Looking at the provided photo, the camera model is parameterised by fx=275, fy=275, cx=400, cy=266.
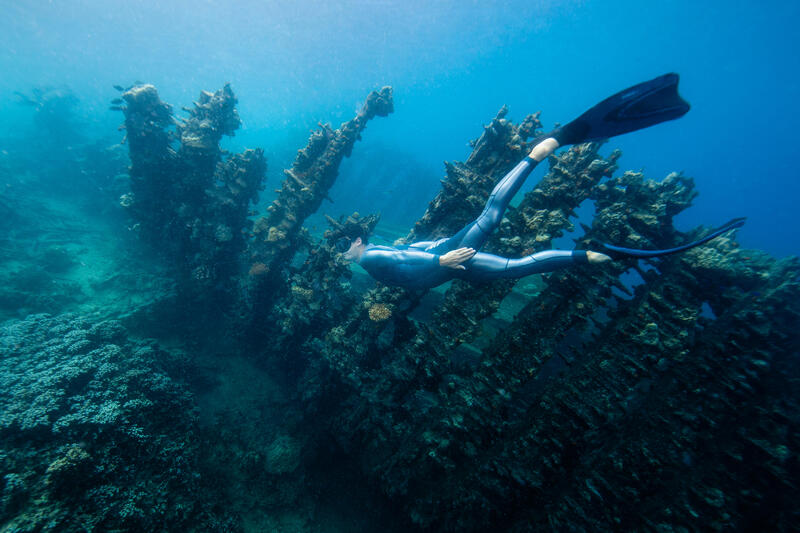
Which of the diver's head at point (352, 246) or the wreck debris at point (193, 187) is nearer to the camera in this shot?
the diver's head at point (352, 246)

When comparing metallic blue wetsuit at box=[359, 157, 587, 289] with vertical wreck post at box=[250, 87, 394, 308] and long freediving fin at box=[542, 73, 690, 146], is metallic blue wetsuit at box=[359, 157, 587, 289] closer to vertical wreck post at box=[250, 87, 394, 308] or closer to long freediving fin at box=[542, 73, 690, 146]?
long freediving fin at box=[542, 73, 690, 146]

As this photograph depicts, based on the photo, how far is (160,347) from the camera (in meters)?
6.34

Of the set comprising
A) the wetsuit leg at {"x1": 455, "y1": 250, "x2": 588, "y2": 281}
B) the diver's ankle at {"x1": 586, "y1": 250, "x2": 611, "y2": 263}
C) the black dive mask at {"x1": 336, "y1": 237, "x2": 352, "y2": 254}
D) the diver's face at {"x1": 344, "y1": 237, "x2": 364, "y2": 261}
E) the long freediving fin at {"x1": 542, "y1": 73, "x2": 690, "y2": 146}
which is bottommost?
the diver's ankle at {"x1": 586, "y1": 250, "x2": 611, "y2": 263}

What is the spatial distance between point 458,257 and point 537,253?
1150mm

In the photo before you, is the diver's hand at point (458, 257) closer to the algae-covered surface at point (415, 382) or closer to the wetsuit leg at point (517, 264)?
the wetsuit leg at point (517, 264)

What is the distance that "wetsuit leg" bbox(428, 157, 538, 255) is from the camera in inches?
169

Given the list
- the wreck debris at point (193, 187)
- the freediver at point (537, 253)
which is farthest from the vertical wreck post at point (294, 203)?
the freediver at point (537, 253)

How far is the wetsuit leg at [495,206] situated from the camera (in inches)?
169

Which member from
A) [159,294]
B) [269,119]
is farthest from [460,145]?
[159,294]

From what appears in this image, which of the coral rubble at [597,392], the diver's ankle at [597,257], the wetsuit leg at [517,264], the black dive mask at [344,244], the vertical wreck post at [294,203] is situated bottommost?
the coral rubble at [597,392]

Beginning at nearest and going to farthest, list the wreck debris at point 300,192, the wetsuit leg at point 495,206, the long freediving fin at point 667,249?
the long freediving fin at point 667,249
the wetsuit leg at point 495,206
the wreck debris at point 300,192

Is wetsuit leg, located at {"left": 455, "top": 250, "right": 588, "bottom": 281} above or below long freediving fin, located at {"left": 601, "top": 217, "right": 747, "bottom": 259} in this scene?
above

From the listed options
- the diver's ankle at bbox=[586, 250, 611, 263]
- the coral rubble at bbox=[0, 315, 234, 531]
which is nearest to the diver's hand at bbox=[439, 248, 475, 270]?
→ the diver's ankle at bbox=[586, 250, 611, 263]

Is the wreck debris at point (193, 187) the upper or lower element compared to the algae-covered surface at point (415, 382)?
upper
